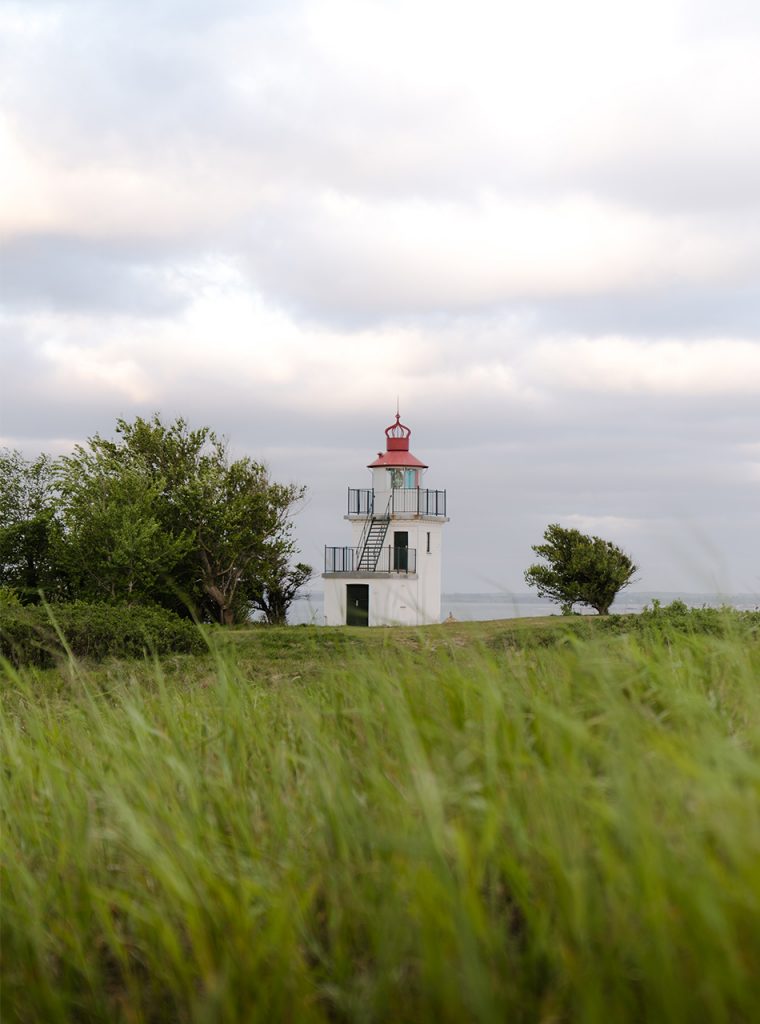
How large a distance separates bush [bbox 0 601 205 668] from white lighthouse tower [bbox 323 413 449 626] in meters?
21.0

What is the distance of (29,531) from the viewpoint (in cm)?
3731

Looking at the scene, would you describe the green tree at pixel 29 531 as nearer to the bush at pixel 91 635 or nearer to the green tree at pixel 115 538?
the green tree at pixel 115 538

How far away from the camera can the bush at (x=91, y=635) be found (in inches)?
701

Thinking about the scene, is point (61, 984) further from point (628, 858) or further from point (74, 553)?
point (74, 553)

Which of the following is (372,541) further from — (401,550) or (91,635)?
(91,635)

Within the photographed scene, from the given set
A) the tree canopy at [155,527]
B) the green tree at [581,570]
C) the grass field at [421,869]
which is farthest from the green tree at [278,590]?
the grass field at [421,869]

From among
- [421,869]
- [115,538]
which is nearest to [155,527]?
[115,538]

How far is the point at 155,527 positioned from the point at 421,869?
33061 mm

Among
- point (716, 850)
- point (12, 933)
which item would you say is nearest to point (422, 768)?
point (716, 850)

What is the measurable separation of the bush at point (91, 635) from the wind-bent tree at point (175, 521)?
46.7ft

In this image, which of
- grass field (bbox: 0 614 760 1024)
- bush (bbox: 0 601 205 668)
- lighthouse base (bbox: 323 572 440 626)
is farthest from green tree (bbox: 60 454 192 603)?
grass field (bbox: 0 614 760 1024)

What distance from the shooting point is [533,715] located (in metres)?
3.36

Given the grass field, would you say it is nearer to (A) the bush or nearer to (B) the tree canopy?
(A) the bush

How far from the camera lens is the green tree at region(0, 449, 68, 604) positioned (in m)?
36.9
